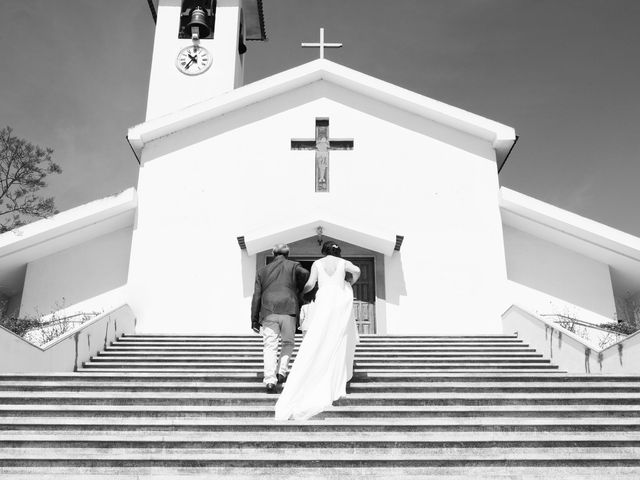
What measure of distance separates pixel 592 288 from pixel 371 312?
15.5 feet

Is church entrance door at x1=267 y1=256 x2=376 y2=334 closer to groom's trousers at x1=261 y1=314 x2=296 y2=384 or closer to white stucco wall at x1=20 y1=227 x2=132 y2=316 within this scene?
white stucco wall at x1=20 y1=227 x2=132 y2=316

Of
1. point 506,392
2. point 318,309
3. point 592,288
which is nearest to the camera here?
point 318,309

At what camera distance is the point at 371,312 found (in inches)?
508

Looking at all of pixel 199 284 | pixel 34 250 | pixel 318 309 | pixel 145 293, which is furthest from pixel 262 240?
pixel 318 309

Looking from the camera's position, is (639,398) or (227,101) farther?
(227,101)

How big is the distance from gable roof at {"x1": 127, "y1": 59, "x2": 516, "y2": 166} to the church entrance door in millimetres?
3657

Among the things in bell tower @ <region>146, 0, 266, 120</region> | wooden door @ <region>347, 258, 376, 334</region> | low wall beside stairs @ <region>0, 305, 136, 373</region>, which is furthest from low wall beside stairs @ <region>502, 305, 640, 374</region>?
bell tower @ <region>146, 0, 266, 120</region>

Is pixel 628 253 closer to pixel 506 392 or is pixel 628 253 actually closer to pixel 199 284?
pixel 506 392

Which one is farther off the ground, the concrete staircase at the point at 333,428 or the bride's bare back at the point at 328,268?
the bride's bare back at the point at 328,268

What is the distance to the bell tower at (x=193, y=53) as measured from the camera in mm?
16953

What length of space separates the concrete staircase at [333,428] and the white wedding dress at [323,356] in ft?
0.57

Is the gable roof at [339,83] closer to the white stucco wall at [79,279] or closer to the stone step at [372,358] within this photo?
the white stucco wall at [79,279]

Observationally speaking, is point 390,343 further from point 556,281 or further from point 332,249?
point 556,281

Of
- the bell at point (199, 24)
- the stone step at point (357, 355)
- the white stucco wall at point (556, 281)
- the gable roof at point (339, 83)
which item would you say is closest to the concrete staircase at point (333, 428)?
the stone step at point (357, 355)
